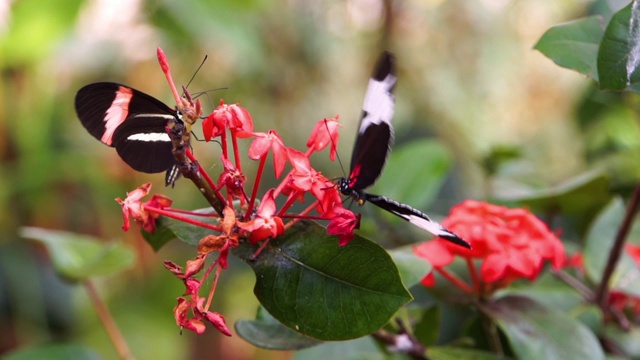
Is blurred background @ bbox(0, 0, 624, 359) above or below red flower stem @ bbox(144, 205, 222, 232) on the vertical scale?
below

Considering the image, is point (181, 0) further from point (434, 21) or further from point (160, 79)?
point (434, 21)

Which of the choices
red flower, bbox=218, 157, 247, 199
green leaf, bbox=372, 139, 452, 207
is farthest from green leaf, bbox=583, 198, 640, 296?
red flower, bbox=218, 157, 247, 199

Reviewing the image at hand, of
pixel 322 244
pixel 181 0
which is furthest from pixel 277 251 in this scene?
pixel 181 0

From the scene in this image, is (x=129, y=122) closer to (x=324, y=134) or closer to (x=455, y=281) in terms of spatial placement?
(x=324, y=134)

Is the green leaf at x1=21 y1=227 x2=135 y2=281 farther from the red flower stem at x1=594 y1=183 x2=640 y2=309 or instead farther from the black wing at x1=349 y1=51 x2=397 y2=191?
the red flower stem at x1=594 y1=183 x2=640 y2=309

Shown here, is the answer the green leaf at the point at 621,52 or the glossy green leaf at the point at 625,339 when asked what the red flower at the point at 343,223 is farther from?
the glossy green leaf at the point at 625,339

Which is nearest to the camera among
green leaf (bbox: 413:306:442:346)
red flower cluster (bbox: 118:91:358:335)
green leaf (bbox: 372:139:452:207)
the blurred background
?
red flower cluster (bbox: 118:91:358:335)

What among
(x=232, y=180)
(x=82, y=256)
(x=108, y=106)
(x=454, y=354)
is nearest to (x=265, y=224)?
(x=232, y=180)
